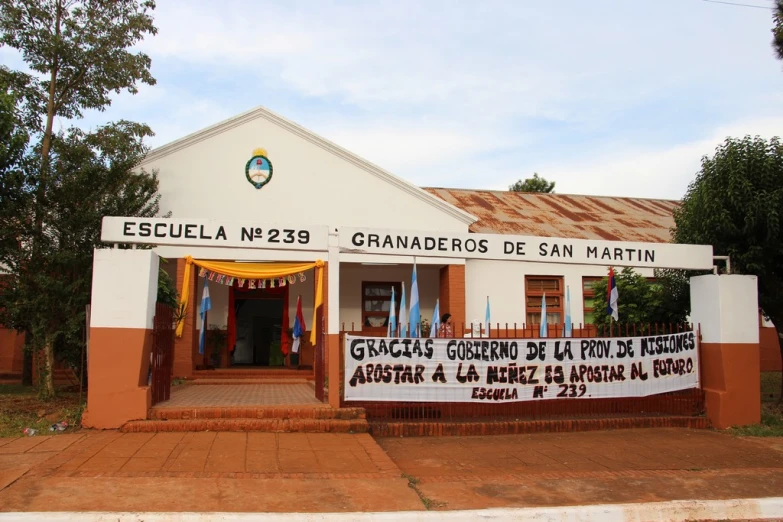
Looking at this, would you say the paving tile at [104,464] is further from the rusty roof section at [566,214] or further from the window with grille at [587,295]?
the window with grille at [587,295]

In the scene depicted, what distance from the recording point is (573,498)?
20.7 feet

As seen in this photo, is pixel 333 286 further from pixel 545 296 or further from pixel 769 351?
pixel 769 351

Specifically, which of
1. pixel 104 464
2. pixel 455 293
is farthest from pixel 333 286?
pixel 455 293

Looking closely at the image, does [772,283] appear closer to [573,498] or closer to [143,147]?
[573,498]

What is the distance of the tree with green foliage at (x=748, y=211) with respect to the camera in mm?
10531

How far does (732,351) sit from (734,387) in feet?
1.88

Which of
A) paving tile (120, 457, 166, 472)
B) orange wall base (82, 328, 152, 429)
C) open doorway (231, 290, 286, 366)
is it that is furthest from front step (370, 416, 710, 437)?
open doorway (231, 290, 286, 366)

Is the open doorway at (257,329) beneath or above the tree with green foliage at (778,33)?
beneath

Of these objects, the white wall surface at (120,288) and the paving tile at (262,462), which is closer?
the paving tile at (262,462)

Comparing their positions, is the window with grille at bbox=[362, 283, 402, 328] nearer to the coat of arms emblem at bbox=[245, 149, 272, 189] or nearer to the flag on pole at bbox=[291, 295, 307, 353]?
the flag on pole at bbox=[291, 295, 307, 353]

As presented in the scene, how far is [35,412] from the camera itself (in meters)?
9.45

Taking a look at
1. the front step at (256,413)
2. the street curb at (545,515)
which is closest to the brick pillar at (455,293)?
the front step at (256,413)

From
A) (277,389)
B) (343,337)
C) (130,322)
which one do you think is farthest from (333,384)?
(277,389)

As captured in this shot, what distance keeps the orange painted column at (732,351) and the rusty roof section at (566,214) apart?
6.73m
